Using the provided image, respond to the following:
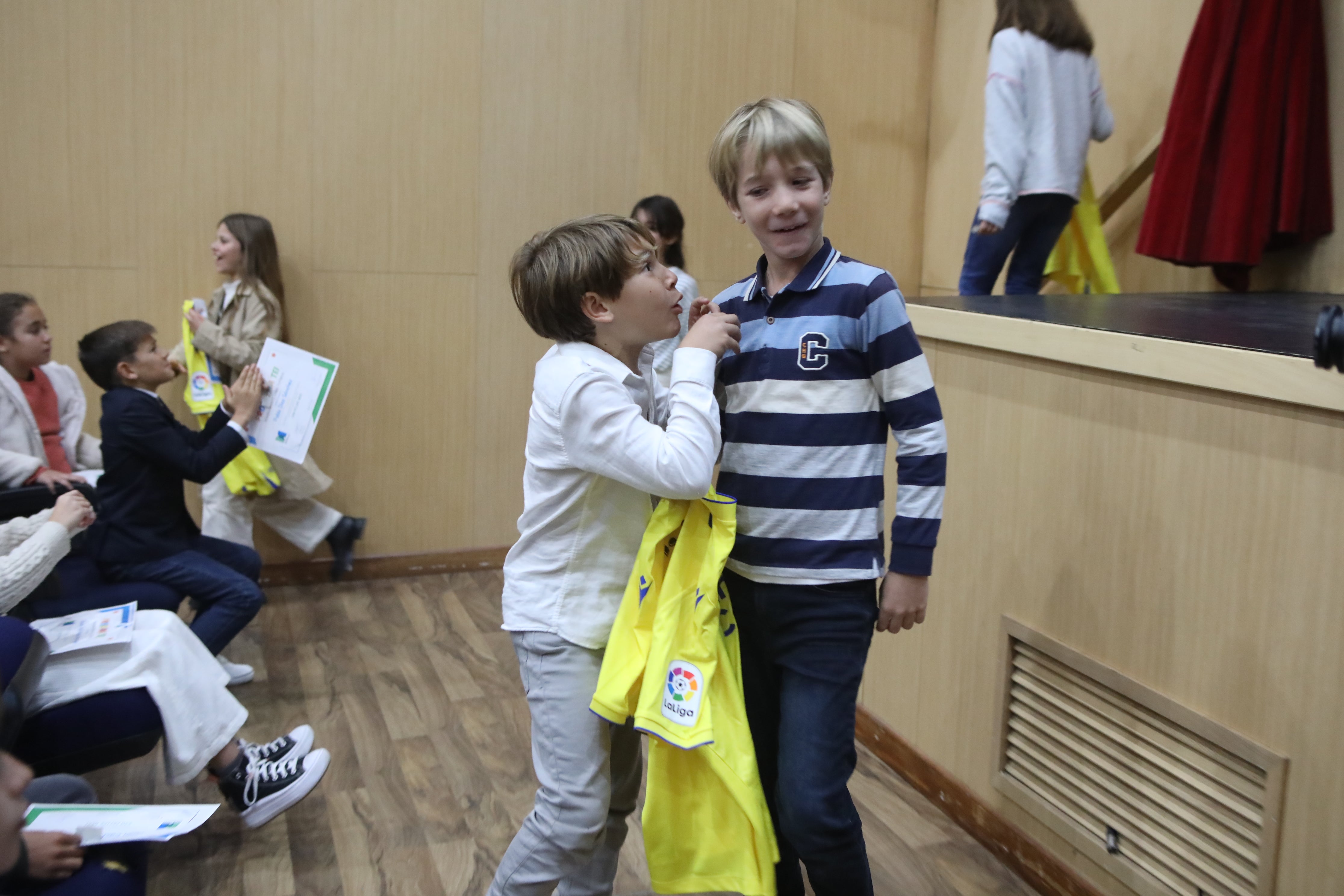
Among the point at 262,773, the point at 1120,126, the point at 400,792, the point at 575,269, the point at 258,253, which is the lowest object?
the point at 400,792

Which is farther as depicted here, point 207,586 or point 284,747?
point 207,586

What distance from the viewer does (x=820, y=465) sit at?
1.54 meters

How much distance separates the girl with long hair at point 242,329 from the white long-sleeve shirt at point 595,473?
220 centimetres

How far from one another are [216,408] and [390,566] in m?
0.87

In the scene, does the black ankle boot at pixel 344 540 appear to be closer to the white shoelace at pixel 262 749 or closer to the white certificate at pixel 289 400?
the white certificate at pixel 289 400

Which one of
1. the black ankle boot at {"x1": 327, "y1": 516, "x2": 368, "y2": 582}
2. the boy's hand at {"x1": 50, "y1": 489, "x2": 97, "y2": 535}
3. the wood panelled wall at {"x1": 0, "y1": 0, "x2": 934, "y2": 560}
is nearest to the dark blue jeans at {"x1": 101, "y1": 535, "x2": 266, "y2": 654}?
the boy's hand at {"x1": 50, "y1": 489, "x2": 97, "y2": 535}

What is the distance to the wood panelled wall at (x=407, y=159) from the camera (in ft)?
11.5

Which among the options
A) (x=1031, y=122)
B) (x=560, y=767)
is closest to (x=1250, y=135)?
(x=1031, y=122)

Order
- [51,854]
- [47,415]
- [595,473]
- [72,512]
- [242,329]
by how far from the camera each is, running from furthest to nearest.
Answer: [242,329], [47,415], [72,512], [595,473], [51,854]

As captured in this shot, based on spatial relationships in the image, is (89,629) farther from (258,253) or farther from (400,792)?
(258,253)

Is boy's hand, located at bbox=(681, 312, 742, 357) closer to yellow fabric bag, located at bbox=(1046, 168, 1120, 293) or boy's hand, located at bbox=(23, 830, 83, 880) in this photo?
boy's hand, located at bbox=(23, 830, 83, 880)

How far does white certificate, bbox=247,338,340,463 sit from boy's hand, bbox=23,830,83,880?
5.51 ft

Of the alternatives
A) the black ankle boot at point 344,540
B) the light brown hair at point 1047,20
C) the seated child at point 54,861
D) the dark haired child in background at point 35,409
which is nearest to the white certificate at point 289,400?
the dark haired child in background at point 35,409

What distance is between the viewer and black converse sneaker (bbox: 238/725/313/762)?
2.26 metres
